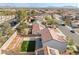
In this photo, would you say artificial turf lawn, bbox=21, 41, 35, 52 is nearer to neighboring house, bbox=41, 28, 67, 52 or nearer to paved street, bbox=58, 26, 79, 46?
neighboring house, bbox=41, 28, 67, 52

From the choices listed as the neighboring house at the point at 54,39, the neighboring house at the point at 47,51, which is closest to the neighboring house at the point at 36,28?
the neighboring house at the point at 54,39

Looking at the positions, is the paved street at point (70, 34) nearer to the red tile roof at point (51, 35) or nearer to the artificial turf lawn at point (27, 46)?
the red tile roof at point (51, 35)

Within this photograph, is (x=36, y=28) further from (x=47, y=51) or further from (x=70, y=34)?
(x=70, y=34)

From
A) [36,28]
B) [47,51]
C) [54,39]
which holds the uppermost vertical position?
[36,28]

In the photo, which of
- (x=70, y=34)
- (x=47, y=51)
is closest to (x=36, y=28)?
(x=47, y=51)

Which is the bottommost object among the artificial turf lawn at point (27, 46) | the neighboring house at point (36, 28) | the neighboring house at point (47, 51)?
the neighboring house at point (47, 51)

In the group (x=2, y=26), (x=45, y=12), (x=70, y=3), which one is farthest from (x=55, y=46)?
(x=2, y=26)

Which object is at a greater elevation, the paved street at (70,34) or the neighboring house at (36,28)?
the neighboring house at (36,28)

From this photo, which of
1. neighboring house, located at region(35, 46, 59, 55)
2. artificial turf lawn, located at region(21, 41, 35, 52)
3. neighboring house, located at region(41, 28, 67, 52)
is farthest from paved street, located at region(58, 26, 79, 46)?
artificial turf lawn, located at region(21, 41, 35, 52)
